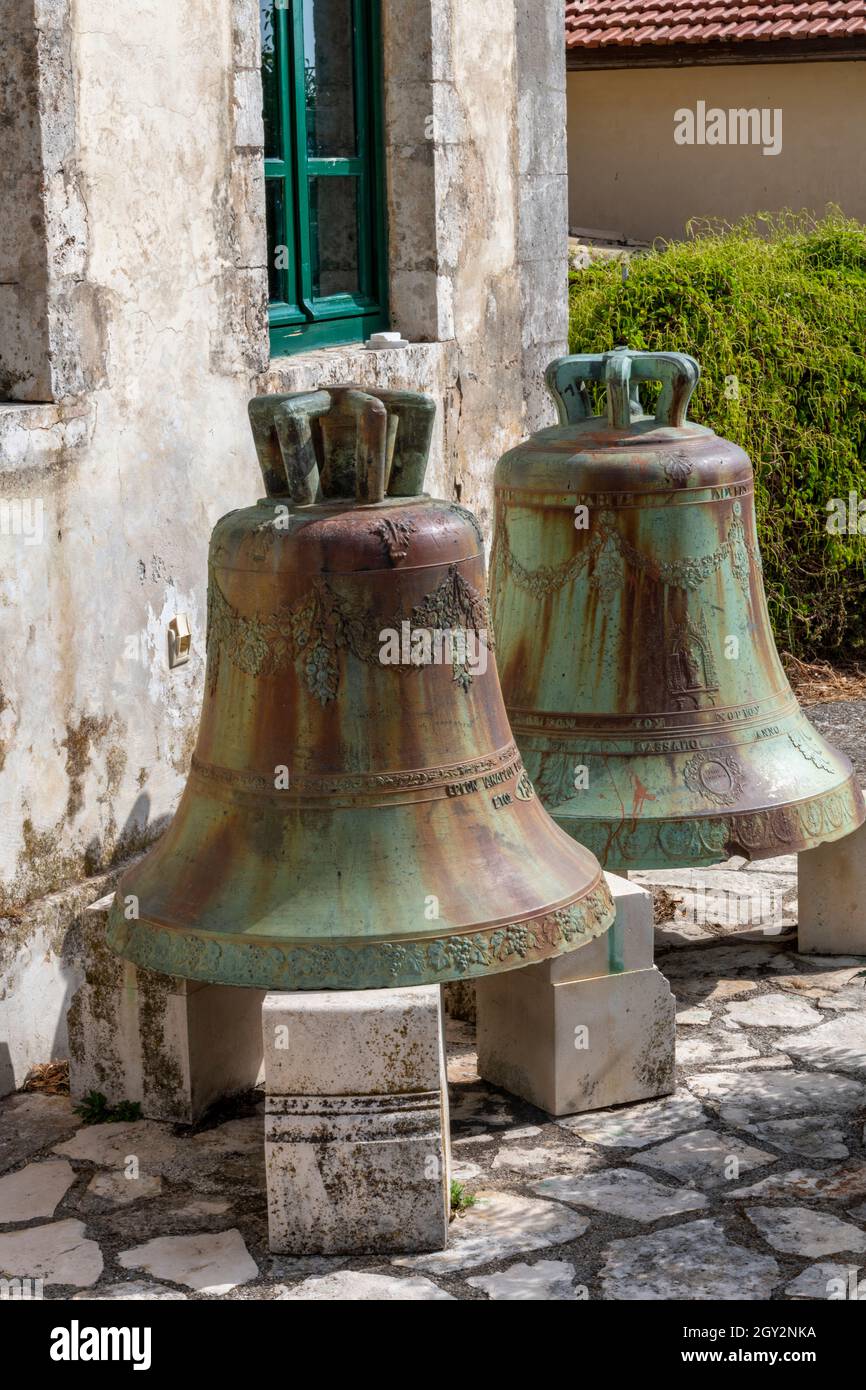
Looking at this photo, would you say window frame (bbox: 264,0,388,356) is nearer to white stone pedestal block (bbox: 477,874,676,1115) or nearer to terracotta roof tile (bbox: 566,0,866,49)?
white stone pedestal block (bbox: 477,874,676,1115)

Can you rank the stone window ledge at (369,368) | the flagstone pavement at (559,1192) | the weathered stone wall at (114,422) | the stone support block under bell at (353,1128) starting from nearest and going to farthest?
1. the flagstone pavement at (559,1192)
2. the stone support block under bell at (353,1128)
3. the weathered stone wall at (114,422)
4. the stone window ledge at (369,368)

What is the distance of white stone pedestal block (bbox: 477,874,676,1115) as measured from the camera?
4570mm

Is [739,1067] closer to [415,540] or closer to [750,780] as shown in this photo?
[750,780]

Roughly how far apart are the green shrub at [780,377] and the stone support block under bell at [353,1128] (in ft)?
18.1

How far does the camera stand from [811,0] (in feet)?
53.4

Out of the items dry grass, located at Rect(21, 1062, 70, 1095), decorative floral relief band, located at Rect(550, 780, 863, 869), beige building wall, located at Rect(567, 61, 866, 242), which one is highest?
beige building wall, located at Rect(567, 61, 866, 242)

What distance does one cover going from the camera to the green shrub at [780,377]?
890cm

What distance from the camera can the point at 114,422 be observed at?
5168mm

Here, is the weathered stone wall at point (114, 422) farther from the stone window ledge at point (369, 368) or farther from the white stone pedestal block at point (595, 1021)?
the white stone pedestal block at point (595, 1021)

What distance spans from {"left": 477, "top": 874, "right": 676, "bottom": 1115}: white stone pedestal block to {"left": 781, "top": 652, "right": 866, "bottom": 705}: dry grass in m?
4.38

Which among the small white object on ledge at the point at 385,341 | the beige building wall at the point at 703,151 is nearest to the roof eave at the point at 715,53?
the beige building wall at the point at 703,151

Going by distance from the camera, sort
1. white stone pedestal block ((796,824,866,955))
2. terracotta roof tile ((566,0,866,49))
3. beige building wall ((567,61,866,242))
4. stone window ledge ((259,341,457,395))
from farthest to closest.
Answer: beige building wall ((567,61,866,242)) → terracotta roof tile ((566,0,866,49)) → stone window ledge ((259,341,457,395)) → white stone pedestal block ((796,824,866,955))

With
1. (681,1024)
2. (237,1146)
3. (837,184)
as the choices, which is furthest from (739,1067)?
(837,184)

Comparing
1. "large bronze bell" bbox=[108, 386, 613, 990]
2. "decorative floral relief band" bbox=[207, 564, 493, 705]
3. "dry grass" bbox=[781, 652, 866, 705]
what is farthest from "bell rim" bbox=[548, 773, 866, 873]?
"dry grass" bbox=[781, 652, 866, 705]
